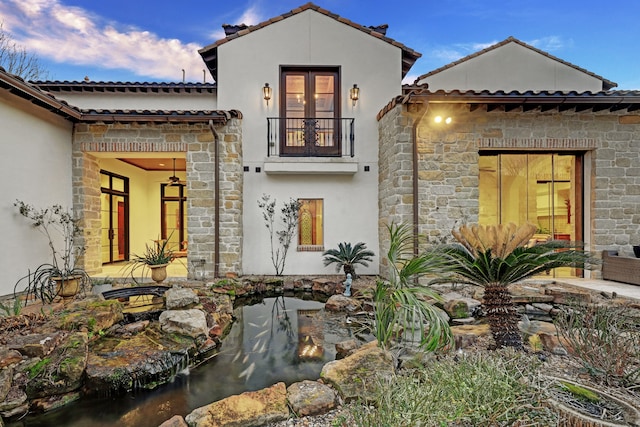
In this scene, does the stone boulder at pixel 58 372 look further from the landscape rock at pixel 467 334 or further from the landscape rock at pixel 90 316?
the landscape rock at pixel 467 334

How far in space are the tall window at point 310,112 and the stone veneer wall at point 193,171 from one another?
5.32 feet

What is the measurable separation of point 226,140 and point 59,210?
4.26 meters

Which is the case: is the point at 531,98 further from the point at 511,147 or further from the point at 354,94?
the point at 354,94

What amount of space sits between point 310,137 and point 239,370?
6.72m

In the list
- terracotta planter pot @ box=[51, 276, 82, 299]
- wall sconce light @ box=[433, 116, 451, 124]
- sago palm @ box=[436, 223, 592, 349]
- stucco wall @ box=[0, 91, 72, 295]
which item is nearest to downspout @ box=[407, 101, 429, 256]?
wall sconce light @ box=[433, 116, 451, 124]

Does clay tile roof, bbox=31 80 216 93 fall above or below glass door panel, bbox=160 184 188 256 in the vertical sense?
above

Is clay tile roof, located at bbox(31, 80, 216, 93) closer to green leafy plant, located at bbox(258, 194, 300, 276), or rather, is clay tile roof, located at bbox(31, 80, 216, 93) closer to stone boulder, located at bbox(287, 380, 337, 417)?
green leafy plant, located at bbox(258, 194, 300, 276)

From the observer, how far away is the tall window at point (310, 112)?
892 cm

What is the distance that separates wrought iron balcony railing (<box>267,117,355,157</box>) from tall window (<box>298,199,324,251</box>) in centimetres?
148

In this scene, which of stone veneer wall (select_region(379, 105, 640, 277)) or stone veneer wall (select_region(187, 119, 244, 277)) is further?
stone veneer wall (select_region(187, 119, 244, 277))

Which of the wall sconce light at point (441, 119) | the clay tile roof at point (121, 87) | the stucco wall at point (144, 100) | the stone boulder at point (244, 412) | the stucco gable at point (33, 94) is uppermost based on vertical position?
the clay tile roof at point (121, 87)

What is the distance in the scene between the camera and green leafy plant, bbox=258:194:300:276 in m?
8.67

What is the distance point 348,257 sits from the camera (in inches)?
320

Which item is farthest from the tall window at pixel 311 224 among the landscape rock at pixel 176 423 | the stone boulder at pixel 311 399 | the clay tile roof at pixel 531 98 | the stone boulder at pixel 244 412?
the landscape rock at pixel 176 423
